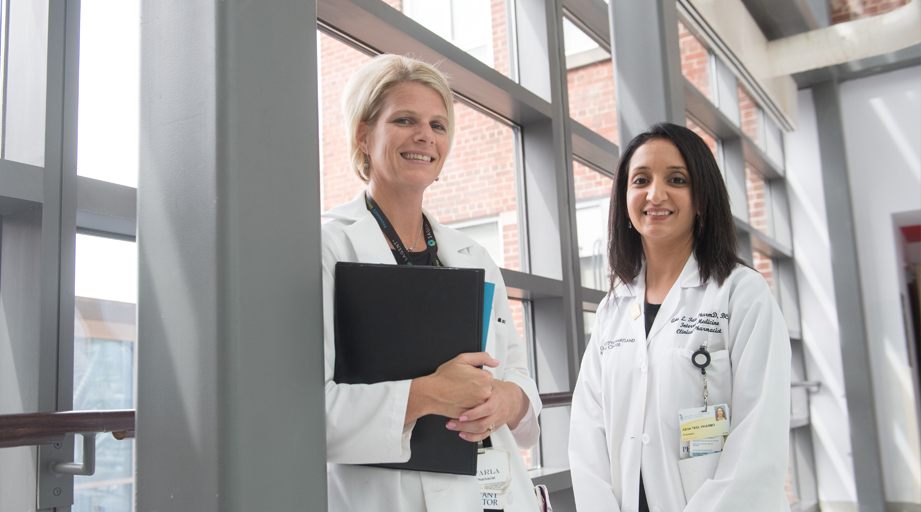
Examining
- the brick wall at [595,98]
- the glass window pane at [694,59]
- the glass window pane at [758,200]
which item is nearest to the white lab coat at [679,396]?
the brick wall at [595,98]

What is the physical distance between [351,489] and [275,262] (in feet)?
1.71

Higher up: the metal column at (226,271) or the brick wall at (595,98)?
the brick wall at (595,98)

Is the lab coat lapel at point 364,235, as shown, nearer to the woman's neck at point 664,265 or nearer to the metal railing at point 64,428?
the metal railing at point 64,428

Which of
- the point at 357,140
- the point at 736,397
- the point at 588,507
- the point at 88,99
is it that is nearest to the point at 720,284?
the point at 736,397

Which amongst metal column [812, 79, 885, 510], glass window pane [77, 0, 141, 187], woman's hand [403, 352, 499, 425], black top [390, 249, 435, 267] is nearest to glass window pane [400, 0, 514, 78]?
glass window pane [77, 0, 141, 187]

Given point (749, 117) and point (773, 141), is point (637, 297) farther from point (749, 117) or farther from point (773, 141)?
point (773, 141)

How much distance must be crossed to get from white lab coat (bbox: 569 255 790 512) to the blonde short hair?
0.90m

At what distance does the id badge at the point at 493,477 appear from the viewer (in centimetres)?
151

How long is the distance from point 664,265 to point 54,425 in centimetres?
166

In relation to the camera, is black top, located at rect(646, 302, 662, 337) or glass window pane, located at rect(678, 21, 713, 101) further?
glass window pane, located at rect(678, 21, 713, 101)

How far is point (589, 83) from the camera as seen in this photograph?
4.66 meters

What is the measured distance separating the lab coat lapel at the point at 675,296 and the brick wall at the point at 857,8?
6.79 meters

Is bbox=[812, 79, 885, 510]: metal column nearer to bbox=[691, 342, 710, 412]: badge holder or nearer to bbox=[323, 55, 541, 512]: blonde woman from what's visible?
bbox=[691, 342, 710, 412]: badge holder

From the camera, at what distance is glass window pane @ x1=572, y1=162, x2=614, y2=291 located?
4.20 metres
